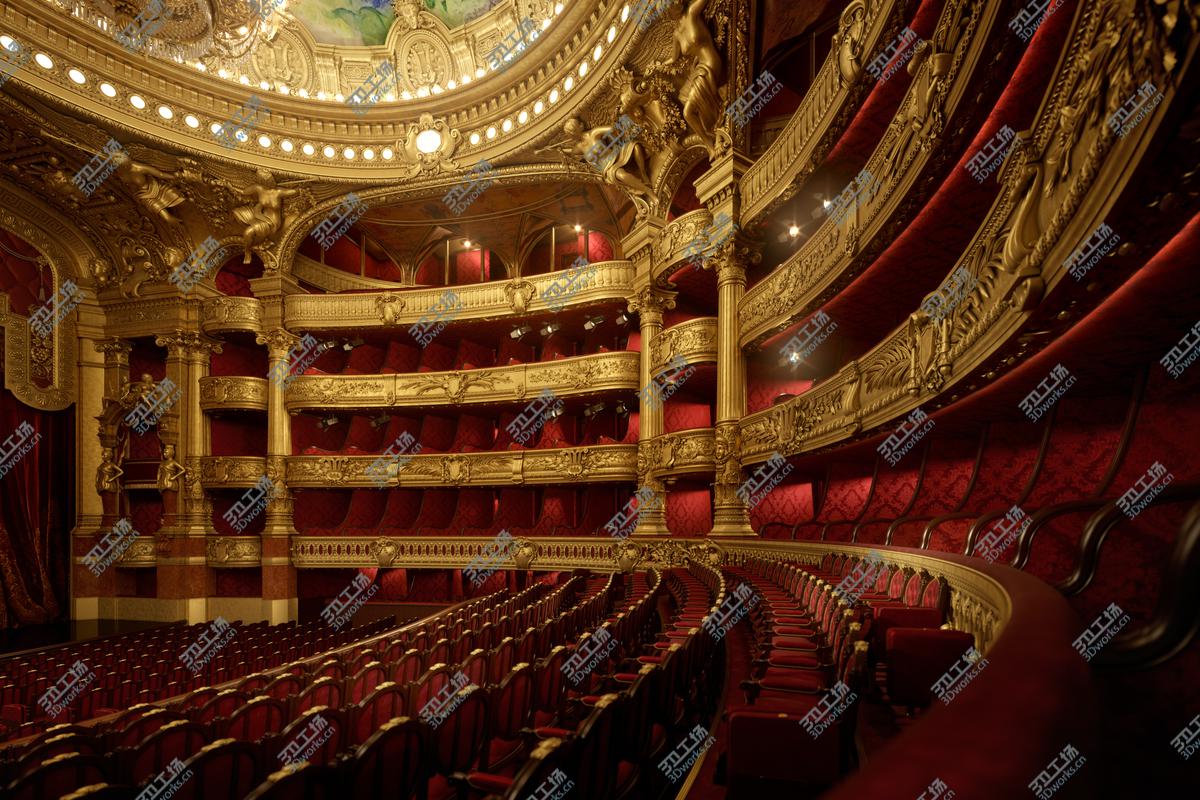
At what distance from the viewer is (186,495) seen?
28.8 ft

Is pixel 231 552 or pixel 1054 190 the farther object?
pixel 231 552

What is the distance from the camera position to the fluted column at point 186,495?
8.55 meters

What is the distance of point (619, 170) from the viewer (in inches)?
288

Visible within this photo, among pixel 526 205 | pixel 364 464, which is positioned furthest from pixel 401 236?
pixel 364 464

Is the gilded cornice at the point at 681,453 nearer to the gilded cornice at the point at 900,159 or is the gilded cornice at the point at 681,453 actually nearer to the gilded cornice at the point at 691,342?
the gilded cornice at the point at 691,342

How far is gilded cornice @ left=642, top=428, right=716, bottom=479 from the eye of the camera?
6.23 meters

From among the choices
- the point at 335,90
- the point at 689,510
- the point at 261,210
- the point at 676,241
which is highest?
the point at 335,90

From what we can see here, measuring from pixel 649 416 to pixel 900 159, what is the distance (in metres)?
4.16

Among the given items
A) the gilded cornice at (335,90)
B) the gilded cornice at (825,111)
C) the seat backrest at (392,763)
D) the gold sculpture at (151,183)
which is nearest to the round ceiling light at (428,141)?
the gilded cornice at (335,90)

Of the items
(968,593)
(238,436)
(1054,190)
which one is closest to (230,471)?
(238,436)

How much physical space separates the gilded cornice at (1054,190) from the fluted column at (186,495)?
8837mm

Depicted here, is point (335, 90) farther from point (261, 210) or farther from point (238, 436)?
point (238, 436)

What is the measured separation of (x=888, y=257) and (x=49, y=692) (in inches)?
205

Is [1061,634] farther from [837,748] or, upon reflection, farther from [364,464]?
[364,464]
